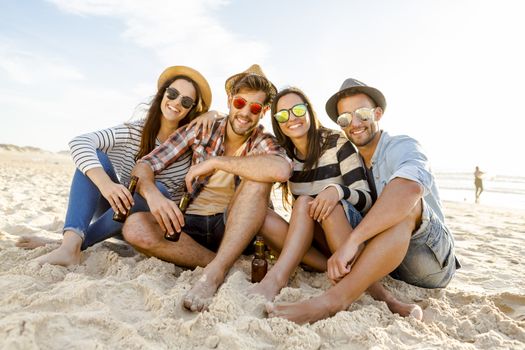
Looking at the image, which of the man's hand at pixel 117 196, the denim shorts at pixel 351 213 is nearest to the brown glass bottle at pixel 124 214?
the man's hand at pixel 117 196

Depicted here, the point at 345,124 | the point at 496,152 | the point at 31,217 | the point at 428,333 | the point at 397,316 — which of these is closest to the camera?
the point at 428,333

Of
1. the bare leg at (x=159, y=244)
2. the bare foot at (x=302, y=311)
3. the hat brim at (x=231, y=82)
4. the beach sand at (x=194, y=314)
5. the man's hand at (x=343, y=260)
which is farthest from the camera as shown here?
the hat brim at (x=231, y=82)

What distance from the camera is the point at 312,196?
326 cm

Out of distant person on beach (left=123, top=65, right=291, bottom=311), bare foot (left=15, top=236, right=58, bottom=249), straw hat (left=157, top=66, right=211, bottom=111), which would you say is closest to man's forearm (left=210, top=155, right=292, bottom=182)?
distant person on beach (left=123, top=65, right=291, bottom=311)

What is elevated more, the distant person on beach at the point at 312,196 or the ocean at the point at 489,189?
the distant person on beach at the point at 312,196

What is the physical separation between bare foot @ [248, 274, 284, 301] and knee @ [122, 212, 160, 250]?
985 mm

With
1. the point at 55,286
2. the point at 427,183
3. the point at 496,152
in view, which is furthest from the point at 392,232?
the point at 496,152

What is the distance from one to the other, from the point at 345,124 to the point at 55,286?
2.44 metres

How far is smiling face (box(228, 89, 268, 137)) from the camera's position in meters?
3.52

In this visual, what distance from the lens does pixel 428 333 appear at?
2.21 meters

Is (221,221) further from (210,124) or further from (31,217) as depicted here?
(31,217)

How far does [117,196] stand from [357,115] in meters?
2.06

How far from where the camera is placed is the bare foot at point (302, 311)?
7.37 feet

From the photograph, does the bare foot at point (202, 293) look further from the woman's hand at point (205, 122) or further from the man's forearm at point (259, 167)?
the woman's hand at point (205, 122)
